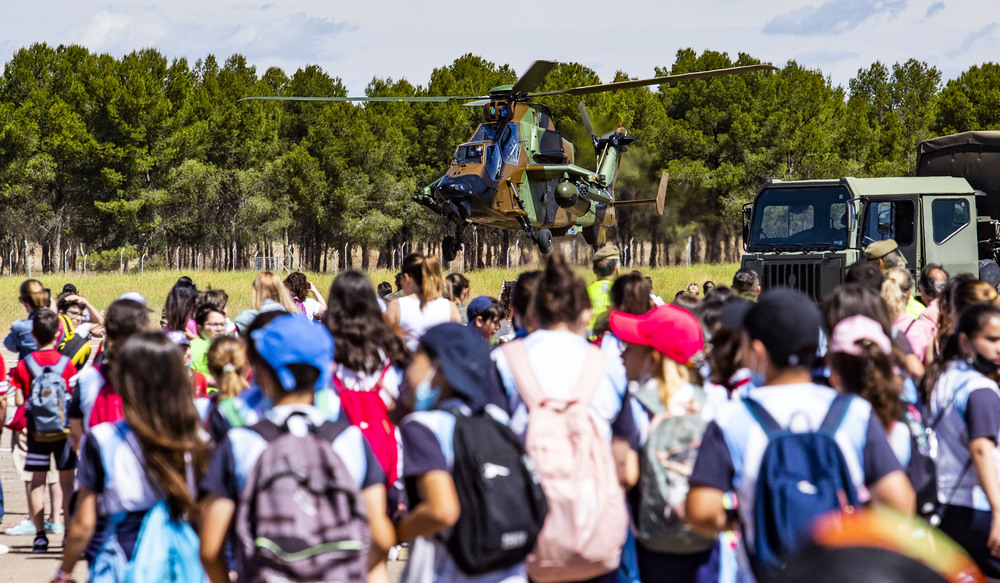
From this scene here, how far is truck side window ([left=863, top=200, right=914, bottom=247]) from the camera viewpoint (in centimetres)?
1553

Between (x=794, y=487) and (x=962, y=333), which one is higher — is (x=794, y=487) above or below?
below

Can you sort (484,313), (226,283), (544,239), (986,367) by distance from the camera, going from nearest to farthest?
(986,367) → (484,313) → (544,239) → (226,283)

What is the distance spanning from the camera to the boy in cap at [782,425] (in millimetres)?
3166

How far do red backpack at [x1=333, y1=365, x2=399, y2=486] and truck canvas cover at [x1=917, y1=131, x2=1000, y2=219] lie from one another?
46.7 feet

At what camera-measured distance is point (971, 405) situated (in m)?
4.42

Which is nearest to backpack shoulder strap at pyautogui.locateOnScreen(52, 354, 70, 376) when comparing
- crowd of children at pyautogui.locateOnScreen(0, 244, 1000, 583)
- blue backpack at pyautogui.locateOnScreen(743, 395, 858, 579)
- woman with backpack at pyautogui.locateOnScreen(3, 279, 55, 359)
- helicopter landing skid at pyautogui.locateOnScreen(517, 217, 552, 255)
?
woman with backpack at pyautogui.locateOnScreen(3, 279, 55, 359)

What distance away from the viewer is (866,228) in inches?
619

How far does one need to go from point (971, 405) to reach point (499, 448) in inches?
84.4

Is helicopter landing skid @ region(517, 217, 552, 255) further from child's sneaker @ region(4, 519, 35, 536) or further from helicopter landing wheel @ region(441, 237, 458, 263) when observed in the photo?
child's sneaker @ region(4, 519, 35, 536)

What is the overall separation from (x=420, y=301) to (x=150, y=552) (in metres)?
3.50

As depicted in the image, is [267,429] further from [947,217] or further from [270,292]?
[947,217]

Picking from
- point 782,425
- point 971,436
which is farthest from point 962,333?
point 782,425

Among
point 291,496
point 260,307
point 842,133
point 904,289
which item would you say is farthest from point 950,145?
point 842,133

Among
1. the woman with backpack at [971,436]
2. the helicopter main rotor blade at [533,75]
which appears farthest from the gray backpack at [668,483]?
the helicopter main rotor blade at [533,75]
